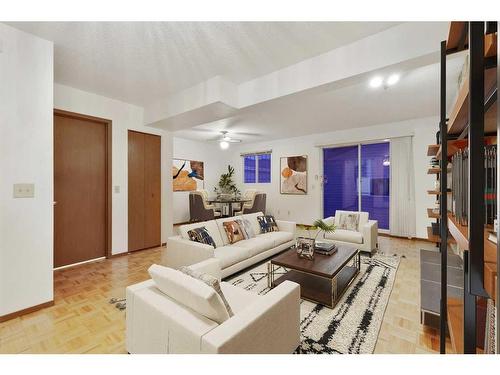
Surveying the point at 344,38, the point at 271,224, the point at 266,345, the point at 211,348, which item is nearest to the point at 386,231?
the point at 271,224

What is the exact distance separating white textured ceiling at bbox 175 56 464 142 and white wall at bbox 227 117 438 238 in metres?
0.25

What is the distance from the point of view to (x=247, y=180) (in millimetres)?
7695

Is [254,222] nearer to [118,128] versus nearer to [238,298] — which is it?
[238,298]

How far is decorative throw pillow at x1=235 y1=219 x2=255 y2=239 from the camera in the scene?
344 cm

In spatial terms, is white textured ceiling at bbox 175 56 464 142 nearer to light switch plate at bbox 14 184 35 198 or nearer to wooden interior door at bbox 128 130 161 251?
wooden interior door at bbox 128 130 161 251

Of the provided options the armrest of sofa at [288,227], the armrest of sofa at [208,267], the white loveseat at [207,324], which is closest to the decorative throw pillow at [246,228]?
the armrest of sofa at [288,227]

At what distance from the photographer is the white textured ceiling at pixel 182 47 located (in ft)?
6.75

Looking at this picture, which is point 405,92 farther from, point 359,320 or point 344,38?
point 359,320

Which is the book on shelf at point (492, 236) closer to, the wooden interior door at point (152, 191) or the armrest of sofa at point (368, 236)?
the armrest of sofa at point (368, 236)

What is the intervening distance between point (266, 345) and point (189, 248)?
160 cm

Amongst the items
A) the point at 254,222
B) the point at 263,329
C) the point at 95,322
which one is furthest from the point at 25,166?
the point at 254,222

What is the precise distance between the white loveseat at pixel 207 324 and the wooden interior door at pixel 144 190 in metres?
2.74

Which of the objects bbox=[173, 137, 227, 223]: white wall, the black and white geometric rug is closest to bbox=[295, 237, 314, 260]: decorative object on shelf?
the black and white geometric rug

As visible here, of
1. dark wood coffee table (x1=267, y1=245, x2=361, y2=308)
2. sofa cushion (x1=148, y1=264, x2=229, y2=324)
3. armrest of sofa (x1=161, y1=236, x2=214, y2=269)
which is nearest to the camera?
sofa cushion (x1=148, y1=264, x2=229, y2=324)
